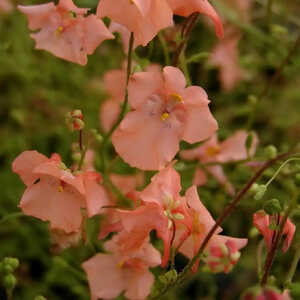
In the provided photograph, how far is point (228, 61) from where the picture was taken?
209cm

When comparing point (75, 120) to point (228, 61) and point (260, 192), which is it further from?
point (228, 61)

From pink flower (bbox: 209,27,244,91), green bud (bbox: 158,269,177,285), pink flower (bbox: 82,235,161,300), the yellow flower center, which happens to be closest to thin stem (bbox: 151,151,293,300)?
green bud (bbox: 158,269,177,285)

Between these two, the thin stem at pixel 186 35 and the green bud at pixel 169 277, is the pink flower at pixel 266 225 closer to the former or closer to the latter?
the green bud at pixel 169 277

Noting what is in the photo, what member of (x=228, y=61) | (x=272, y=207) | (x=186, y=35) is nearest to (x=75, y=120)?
(x=186, y=35)

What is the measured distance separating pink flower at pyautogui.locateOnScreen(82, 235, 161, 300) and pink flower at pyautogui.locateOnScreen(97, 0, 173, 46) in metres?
0.38

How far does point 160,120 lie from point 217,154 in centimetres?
36

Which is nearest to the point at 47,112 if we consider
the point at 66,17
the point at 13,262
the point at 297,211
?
the point at 66,17

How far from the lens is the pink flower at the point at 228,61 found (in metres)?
2.06

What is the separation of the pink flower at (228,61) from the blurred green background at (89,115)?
1.5 inches

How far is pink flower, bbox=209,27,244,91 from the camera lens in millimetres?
2061

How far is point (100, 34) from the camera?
1.08 metres

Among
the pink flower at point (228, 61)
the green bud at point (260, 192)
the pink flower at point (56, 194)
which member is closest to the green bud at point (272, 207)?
the green bud at point (260, 192)

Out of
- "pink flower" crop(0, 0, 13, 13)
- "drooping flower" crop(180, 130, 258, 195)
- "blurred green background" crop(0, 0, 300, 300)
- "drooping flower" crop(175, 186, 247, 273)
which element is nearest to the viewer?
"drooping flower" crop(175, 186, 247, 273)

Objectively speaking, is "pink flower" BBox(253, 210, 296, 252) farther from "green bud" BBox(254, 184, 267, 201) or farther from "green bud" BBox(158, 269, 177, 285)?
"green bud" BBox(158, 269, 177, 285)
